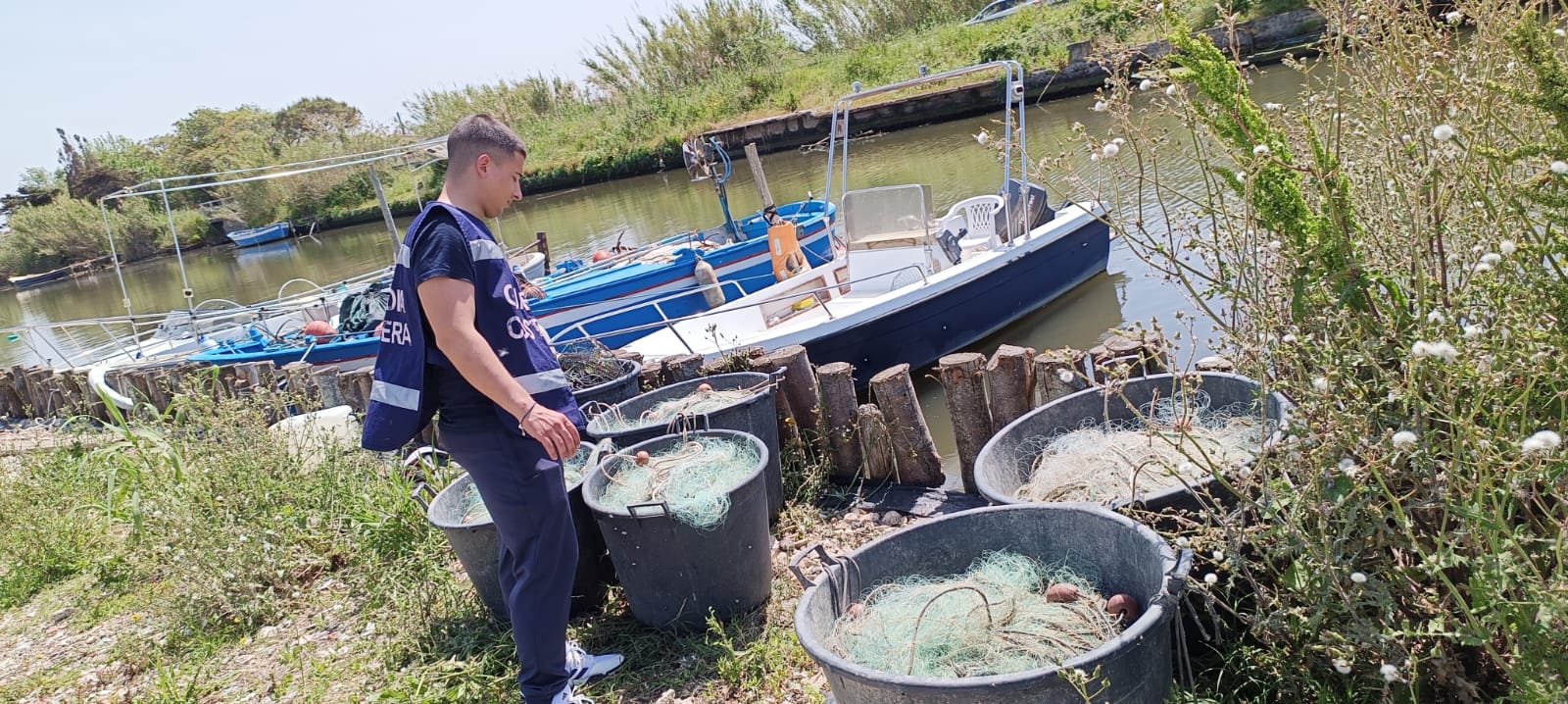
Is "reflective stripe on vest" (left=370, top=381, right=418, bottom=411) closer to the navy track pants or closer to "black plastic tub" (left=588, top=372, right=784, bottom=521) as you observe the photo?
the navy track pants

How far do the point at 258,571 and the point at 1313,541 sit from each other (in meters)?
4.58

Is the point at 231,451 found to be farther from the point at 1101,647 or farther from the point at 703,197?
the point at 703,197

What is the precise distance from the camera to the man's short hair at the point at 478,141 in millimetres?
3145

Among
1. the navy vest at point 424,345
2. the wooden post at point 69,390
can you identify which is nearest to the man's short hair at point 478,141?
the navy vest at point 424,345

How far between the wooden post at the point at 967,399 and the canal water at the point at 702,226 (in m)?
2.27

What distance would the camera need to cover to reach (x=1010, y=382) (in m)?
4.66

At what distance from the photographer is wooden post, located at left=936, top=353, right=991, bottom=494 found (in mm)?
4680

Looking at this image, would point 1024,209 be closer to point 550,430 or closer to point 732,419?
point 732,419

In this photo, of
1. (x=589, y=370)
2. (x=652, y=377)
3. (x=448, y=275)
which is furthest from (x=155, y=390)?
(x=448, y=275)

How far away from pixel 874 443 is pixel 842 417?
0.84ft

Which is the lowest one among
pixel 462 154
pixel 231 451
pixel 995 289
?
pixel 995 289

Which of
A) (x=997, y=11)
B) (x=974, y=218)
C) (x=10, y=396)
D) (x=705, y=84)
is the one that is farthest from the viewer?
(x=705, y=84)

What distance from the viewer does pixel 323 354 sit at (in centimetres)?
1049

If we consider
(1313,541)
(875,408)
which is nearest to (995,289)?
(875,408)
